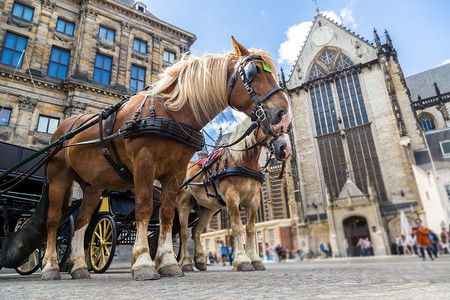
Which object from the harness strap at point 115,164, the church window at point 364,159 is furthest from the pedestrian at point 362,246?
the harness strap at point 115,164

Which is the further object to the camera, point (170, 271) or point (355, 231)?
point (355, 231)

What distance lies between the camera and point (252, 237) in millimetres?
4574

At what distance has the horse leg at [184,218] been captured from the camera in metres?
5.05

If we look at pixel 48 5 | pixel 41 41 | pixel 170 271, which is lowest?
pixel 170 271

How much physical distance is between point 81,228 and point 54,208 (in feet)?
1.38

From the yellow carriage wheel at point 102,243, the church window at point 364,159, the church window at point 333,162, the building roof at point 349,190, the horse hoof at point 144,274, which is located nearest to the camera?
the horse hoof at point 144,274

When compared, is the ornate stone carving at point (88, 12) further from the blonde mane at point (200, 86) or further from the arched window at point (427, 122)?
the arched window at point (427, 122)

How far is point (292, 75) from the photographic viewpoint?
35344 mm

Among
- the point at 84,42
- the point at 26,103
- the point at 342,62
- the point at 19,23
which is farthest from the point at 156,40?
the point at 342,62

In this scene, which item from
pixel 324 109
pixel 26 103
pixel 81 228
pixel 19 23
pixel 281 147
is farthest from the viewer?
pixel 324 109

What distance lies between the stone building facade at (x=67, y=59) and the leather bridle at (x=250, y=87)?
38.3ft

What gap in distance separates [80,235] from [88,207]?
36 centimetres

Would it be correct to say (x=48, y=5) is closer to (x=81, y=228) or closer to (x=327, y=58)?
(x=81, y=228)

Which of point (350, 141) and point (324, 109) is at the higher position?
point (324, 109)
